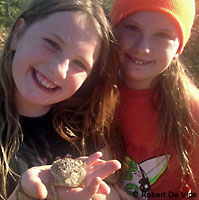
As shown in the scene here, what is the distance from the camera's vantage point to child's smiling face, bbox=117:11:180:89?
216cm

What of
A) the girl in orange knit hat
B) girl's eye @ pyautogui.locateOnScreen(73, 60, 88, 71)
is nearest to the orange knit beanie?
the girl in orange knit hat

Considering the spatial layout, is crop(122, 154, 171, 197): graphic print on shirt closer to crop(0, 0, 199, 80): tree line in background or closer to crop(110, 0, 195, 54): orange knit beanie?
crop(110, 0, 195, 54): orange knit beanie

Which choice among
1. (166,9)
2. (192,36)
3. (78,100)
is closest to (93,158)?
(78,100)

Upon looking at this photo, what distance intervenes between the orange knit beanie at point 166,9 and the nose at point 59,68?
1.97 feet

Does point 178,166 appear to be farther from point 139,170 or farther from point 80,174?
point 80,174

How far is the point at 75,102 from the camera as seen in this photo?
2.38 m

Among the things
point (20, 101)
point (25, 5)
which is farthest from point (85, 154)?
point (25, 5)

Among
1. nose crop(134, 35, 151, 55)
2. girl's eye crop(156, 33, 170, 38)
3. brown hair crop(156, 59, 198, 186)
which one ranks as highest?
girl's eye crop(156, 33, 170, 38)

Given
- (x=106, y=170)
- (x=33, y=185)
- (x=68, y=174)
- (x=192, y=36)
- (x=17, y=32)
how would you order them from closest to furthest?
(x=33, y=185)
(x=106, y=170)
(x=68, y=174)
(x=17, y=32)
(x=192, y=36)

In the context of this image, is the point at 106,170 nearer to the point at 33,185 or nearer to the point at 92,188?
the point at 92,188

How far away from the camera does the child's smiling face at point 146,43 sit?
216cm

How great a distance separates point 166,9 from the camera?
215 centimetres

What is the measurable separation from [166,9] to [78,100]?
88 centimetres

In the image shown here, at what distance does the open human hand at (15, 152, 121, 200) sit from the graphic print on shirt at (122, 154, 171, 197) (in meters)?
0.84
